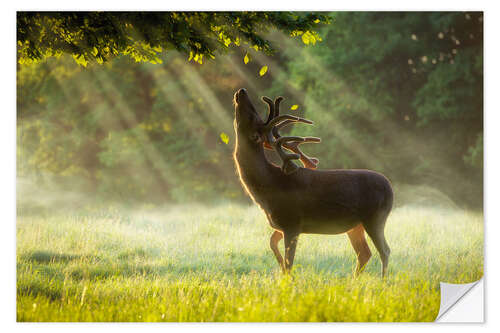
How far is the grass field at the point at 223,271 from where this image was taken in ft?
13.8

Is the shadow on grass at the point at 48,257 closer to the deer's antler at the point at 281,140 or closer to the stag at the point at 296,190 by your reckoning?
the stag at the point at 296,190

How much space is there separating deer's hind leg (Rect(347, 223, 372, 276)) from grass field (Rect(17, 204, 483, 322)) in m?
0.12

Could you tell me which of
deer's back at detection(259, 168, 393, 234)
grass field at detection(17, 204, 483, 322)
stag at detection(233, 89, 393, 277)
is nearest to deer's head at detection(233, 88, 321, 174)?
stag at detection(233, 89, 393, 277)

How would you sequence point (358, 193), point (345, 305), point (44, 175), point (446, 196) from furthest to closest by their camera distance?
point (44, 175) < point (446, 196) < point (358, 193) < point (345, 305)

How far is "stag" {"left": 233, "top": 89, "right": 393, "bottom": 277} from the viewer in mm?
4297

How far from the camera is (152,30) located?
441 centimetres

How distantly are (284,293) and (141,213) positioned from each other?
3860 mm

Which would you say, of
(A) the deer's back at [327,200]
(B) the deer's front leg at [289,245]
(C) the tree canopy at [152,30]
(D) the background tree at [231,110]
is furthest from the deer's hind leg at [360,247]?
(D) the background tree at [231,110]

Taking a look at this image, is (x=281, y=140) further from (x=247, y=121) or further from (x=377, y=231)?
(x=377, y=231)

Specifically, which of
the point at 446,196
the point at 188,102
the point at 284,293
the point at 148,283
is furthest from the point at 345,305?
the point at 188,102

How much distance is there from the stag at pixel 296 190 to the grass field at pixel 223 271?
439 mm

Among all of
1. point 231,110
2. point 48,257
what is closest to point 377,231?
point 48,257

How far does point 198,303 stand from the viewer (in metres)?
4.31
